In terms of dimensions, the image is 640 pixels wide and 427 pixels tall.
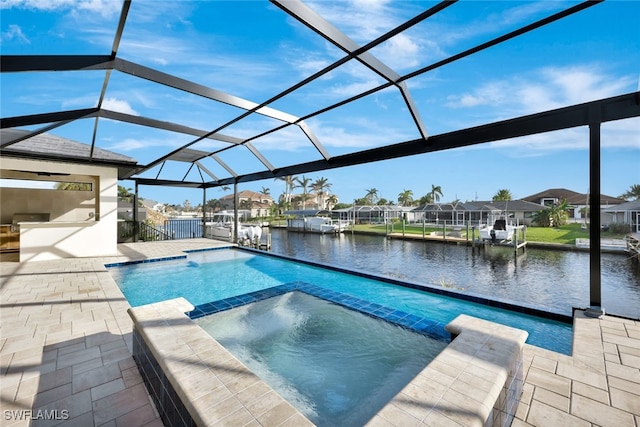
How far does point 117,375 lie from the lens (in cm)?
234

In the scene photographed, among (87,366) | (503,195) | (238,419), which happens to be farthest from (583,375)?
(503,195)

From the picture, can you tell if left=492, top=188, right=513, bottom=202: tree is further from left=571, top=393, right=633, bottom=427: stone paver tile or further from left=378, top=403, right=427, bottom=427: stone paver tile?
left=378, top=403, right=427, bottom=427: stone paver tile

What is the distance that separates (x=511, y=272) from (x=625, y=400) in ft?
35.3

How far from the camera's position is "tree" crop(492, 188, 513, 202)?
35.8m

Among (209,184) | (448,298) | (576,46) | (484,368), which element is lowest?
(448,298)

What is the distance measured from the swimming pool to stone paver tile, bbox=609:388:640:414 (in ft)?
3.67

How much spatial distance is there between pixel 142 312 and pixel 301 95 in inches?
137

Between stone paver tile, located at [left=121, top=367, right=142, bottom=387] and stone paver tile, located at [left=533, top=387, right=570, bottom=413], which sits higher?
stone paver tile, located at [left=533, top=387, right=570, bottom=413]

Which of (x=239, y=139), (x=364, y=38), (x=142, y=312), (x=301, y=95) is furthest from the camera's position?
(x=239, y=139)

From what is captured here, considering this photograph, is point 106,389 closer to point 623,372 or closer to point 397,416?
point 397,416

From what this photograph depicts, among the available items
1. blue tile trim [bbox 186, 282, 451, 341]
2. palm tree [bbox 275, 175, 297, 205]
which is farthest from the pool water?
palm tree [bbox 275, 175, 297, 205]

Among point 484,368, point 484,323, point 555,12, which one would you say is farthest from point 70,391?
point 555,12

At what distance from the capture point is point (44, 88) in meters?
3.68

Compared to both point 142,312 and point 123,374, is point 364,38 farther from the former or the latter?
point 123,374
